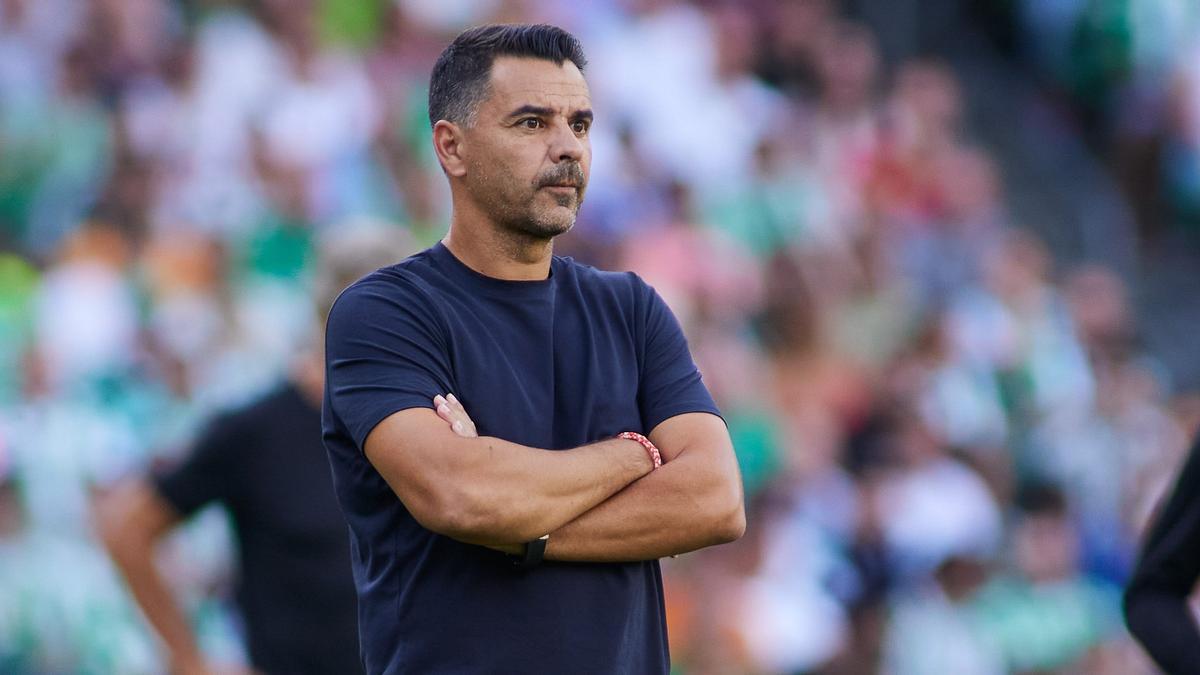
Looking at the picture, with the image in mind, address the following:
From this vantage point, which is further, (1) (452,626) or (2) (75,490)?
(2) (75,490)

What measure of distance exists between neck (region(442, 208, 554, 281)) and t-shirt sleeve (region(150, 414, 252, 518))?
2267 mm

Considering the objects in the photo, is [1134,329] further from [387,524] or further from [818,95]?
[387,524]

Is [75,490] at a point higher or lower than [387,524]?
lower

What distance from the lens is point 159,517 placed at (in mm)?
6020

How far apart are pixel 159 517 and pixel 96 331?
11.0 ft

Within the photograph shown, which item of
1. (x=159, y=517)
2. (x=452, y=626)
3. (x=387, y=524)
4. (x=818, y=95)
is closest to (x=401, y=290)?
(x=387, y=524)

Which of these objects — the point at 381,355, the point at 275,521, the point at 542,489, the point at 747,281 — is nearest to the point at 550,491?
the point at 542,489

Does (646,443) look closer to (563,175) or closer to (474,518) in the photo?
(474,518)

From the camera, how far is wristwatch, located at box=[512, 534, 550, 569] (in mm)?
3568

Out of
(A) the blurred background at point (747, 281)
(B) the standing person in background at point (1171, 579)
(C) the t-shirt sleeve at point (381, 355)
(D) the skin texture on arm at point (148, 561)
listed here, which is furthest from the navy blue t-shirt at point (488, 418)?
(A) the blurred background at point (747, 281)

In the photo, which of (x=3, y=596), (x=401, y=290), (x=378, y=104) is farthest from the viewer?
(x=378, y=104)

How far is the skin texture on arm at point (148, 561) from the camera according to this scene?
A: 6055 mm

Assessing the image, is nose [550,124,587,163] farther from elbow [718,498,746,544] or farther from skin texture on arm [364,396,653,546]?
elbow [718,498,746,544]

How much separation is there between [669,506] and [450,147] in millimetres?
942
